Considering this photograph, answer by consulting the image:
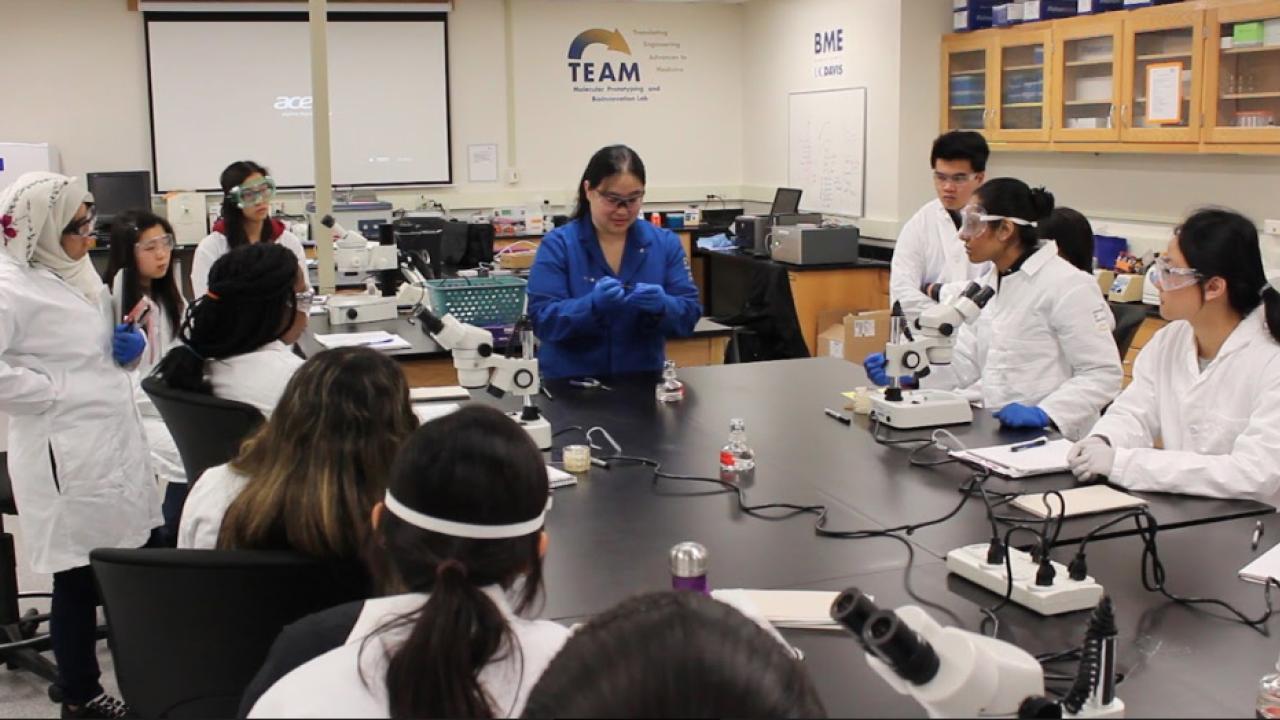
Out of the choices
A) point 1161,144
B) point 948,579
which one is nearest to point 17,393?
point 948,579

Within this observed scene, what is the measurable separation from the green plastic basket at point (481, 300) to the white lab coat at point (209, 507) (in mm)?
2235

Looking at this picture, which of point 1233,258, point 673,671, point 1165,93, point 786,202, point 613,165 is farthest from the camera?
point 786,202

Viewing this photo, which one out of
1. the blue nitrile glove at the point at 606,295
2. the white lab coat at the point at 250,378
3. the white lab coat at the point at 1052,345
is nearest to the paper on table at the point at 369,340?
the blue nitrile glove at the point at 606,295

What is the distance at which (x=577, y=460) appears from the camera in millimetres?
2516

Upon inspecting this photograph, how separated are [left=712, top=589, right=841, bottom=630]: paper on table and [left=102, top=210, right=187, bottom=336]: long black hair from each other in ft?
7.27

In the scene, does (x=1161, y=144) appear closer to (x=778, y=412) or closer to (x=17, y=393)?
(x=778, y=412)

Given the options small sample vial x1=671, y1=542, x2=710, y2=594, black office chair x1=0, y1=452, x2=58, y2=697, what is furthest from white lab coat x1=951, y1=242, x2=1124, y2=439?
black office chair x1=0, y1=452, x2=58, y2=697

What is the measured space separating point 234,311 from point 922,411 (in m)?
1.60

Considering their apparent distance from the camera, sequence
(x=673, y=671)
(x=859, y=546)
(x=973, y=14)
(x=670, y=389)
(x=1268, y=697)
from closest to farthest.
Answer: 1. (x=673, y=671)
2. (x=1268, y=697)
3. (x=859, y=546)
4. (x=670, y=389)
5. (x=973, y=14)

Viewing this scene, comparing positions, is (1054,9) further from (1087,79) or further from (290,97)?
(290,97)

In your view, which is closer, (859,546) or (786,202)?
(859,546)

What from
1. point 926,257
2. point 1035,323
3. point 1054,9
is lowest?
point 1035,323

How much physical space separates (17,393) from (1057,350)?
8.31 feet

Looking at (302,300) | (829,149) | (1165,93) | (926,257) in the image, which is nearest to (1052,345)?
(926,257)
